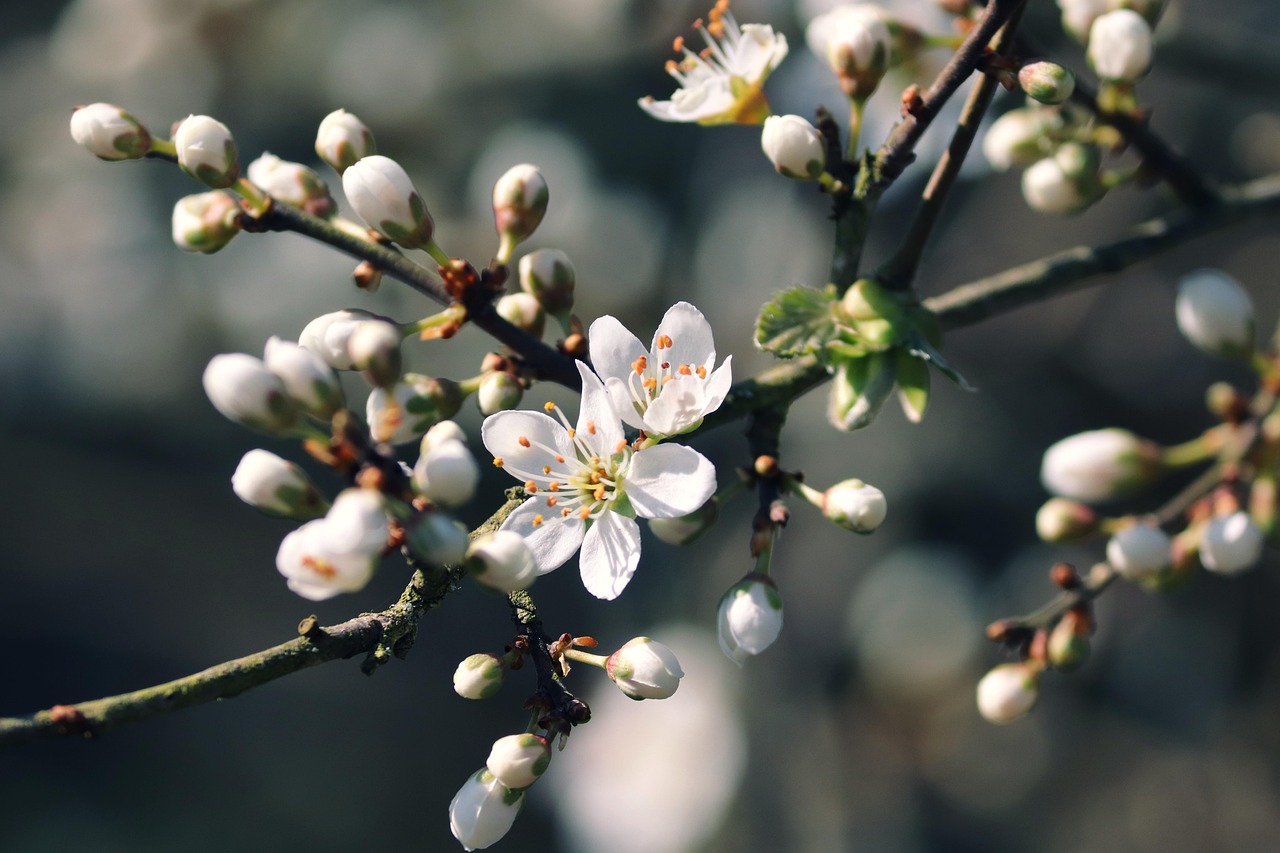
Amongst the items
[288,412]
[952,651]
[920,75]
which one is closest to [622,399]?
[288,412]

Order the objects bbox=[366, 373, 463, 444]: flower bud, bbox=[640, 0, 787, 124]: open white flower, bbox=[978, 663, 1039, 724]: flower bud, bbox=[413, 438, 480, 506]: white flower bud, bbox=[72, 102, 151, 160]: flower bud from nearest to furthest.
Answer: bbox=[413, 438, 480, 506]: white flower bud
bbox=[366, 373, 463, 444]: flower bud
bbox=[72, 102, 151, 160]: flower bud
bbox=[640, 0, 787, 124]: open white flower
bbox=[978, 663, 1039, 724]: flower bud

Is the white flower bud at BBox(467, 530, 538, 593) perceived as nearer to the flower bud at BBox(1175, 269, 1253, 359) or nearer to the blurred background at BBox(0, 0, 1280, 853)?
the flower bud at BBox(1175, 269, 1253, 359)

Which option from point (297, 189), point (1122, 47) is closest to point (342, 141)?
point (297, 189)

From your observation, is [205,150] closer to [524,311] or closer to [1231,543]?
[524,311]

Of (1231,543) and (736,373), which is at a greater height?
(1231,543)

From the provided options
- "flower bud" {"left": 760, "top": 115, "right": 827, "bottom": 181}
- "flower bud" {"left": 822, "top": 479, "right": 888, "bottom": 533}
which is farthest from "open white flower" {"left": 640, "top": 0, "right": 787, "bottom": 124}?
"flower bud" {"left": 822, "top": 479, "right": 888, "bottom": 533}

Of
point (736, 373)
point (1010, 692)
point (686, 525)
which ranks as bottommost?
point (736, 373)

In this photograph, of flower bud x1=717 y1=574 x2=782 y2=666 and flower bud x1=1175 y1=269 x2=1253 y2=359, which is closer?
flower bud x1=717 y1=574 x2=782 y2=666
